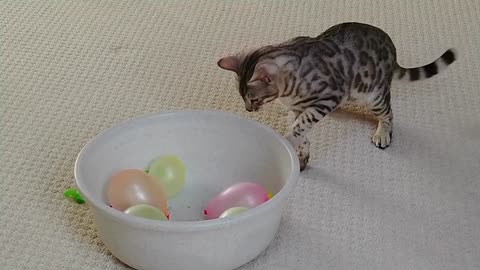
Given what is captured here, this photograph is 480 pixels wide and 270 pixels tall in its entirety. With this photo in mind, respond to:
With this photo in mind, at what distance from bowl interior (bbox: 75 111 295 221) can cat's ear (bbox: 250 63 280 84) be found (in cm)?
9

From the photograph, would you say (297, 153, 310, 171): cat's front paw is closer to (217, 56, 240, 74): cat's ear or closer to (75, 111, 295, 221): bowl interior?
(75, 111, 295, 221): bowl interior

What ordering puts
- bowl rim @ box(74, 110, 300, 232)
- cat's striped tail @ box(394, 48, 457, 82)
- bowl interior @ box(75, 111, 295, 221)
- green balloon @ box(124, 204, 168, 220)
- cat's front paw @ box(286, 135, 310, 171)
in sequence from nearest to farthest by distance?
bowl rim @ box(74, 110, 300, 232), green balloon @ box(124, 204, 168, 220), bowl interior @ box(75, 111, 295, 221), cat's front paw @ box(286, 135, 310, 171), cat's striped tail @ box(394, 48, 457, 82)

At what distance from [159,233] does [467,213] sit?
634mm

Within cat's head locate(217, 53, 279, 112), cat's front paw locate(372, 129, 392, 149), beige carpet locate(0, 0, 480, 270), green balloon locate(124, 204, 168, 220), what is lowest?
beige carpet locate(0, 0, 480, 270)

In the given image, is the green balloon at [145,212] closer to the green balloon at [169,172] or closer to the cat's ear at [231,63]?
the green balloon at [169,172]

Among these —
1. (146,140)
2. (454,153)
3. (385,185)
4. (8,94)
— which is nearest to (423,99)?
(454,153)

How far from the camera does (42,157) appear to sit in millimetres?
Answer: 1577

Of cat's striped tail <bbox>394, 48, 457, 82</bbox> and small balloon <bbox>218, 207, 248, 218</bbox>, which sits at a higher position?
cat's striped tail <bbox>394, 48, 457, 82</bbox>

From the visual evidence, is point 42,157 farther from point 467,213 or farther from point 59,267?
point 467,213

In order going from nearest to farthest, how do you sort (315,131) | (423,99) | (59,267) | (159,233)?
(159,233) → (59,267) → (315,131) → (423,99)

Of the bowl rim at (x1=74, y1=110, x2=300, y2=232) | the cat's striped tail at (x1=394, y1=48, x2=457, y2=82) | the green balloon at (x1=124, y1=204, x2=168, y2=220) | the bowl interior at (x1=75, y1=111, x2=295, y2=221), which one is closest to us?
the bowl rim at (x1=74, y1=110, x2=300, y2=232)

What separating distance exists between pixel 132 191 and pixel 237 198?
0.19 metres

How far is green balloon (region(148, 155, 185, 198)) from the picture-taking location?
147cm

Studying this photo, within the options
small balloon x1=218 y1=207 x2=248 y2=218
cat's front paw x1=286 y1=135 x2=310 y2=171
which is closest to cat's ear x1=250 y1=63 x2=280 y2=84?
cat's front paw x1=286 y1=135 x2=310 y2=171
